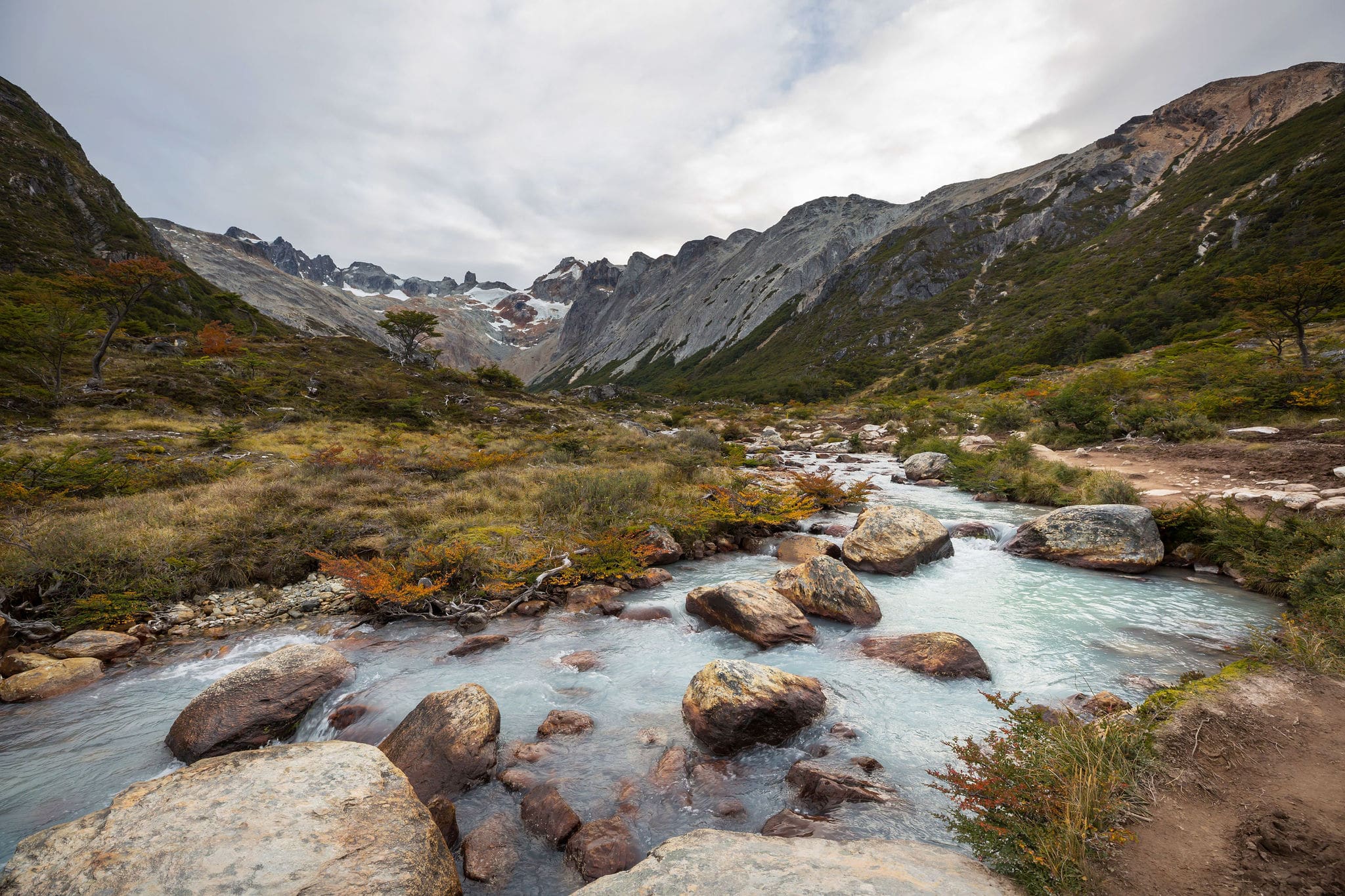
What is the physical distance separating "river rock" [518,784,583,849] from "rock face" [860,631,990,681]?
454 centimetres

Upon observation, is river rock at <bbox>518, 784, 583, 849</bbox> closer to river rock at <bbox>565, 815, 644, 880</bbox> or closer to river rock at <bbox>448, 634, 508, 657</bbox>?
river rock at <bbox>565, 815, 644, 880</bbox>

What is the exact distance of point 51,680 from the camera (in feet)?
19.6

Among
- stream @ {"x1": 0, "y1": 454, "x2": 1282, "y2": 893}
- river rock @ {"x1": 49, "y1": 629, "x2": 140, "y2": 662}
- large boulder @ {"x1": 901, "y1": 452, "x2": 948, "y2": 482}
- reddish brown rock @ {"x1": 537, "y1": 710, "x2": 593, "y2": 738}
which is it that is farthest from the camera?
large boulder @ {"x1": 901, "y1": 452, "x2": 948, "y2": 482}

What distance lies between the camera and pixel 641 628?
788 centimetres

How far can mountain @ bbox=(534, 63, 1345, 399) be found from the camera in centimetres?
4100

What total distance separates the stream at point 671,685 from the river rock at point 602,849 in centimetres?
11

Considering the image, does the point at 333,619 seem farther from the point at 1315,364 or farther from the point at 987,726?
the point at 1315,364

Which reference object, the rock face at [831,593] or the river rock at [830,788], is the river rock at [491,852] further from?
the rock face at [831,593]

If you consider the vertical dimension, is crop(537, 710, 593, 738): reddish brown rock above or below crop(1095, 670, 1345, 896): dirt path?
below

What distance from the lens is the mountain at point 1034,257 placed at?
41.0 metres

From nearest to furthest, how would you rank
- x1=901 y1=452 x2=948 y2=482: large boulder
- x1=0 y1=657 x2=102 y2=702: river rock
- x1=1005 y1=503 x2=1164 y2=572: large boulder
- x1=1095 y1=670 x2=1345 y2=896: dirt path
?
x1=1095 y1=670 x2=1345 y2=896: dirt path
x1=0 y1=657 x2=102 y2=702: river rock
x1=1005 y1=503 x2=1164 y2=572: large boulder
x1=901 y1=452 x2=948 y2=482: large boulder

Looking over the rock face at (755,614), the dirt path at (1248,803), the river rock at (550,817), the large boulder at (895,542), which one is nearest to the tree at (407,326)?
the large boulder at (895,542)

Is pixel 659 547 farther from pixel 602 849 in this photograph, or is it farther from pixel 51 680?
pixel 51 680

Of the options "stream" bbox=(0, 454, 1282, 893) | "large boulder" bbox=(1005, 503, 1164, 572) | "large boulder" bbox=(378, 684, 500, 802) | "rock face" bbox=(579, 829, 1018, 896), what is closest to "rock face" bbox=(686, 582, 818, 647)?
"stream" bbox=(0, 454, 1282, 893)
